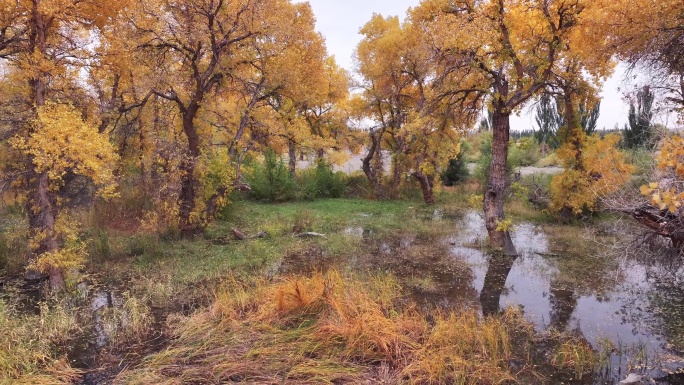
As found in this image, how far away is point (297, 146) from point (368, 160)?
5821mm

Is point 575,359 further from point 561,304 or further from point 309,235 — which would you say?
point 309,235

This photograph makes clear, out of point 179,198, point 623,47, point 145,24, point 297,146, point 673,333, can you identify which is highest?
point 145,24

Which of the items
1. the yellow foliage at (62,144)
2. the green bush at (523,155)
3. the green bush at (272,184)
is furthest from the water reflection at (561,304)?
the green bush at (523,155)

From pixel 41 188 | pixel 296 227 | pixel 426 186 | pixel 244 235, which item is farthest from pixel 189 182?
pixel 426 186

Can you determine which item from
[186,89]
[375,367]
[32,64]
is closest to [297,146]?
[186,89]

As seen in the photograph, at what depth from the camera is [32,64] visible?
7.09 meters

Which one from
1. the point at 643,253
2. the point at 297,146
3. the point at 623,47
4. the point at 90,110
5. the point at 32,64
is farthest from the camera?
the point at 297,146

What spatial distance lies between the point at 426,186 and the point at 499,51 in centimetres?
846

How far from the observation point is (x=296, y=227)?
40.2 ft

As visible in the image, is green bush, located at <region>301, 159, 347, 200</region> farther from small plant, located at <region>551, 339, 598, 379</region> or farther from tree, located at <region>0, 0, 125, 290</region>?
small plant, located at <region>551, 339, 598, 379</region>

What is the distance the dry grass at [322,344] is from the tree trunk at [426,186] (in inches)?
419

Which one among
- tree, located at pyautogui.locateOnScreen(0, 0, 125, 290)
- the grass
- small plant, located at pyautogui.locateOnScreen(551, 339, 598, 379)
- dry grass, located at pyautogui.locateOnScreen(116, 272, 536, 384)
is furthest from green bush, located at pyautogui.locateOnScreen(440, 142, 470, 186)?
small plant, located at pyautogui.locateOnScreen(551, 339, 598, 379)

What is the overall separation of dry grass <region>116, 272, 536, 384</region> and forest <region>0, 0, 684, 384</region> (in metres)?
0.03

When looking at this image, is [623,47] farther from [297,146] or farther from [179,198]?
[179,198]
